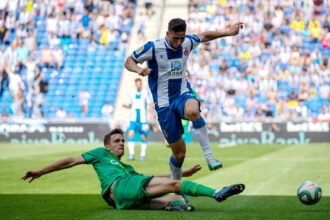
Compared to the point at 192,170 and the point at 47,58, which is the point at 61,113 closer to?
the point at 47,58

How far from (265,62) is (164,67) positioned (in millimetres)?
23609

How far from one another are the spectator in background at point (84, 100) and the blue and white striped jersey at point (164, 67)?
24391mm

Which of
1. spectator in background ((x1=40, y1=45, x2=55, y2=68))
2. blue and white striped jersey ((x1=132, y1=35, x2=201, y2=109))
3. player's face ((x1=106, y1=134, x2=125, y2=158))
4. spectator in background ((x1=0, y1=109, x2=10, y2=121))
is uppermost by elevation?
spectator in background ((x1=40, y1=45, x2=55, y2=68))

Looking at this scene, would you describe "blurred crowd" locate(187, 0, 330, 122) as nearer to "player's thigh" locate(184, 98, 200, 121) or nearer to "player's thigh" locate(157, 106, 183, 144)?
"player's thigh" locate(157, 106, 183, 144)

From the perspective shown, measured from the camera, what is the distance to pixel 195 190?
377 inches

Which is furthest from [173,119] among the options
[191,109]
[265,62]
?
[265,62]

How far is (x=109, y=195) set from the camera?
33.8 feet

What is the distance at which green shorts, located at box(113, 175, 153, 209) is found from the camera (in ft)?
32.6

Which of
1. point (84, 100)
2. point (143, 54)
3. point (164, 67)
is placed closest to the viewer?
point (143, 54)

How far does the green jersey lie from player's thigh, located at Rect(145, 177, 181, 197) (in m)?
0.44

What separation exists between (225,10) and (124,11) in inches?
197

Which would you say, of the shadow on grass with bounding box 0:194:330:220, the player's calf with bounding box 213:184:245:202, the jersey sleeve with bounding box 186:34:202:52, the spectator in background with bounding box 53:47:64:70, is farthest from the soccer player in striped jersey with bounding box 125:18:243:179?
the spectator in background with bounding box 53:47:64:70

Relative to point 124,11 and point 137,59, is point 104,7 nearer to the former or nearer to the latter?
point 124,11

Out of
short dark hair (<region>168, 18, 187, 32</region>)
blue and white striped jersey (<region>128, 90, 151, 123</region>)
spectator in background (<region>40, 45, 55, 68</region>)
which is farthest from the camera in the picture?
spectator in background (<region>40, 45, 55, 68</region>)
